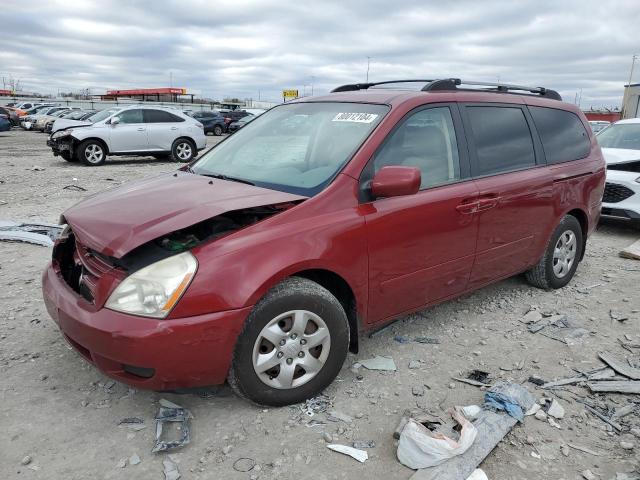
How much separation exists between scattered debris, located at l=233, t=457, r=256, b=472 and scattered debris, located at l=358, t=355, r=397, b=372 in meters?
1.12

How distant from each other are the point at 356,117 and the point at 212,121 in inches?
1079

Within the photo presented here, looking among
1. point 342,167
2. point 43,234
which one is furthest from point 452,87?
point 43,234

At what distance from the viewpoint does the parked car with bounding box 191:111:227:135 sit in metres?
29.0

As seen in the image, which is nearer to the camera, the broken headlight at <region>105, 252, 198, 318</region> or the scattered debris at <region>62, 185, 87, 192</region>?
the broken headlight at <region>105, 252, 198, 318</region>

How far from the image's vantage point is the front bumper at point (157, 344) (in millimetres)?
2400

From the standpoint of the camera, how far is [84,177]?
1133 centimetres

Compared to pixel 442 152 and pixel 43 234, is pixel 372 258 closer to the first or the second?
pixel 442 152

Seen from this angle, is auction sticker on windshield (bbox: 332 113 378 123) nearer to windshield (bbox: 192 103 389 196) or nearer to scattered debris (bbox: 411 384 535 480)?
windshield (bbox: 192 103 389 196)

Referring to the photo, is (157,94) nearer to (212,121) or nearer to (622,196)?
(212,121)

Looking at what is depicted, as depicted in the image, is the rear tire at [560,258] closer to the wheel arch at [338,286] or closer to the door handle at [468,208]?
the door handle at [468,208]

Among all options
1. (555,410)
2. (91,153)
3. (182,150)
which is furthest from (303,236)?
(182,150)

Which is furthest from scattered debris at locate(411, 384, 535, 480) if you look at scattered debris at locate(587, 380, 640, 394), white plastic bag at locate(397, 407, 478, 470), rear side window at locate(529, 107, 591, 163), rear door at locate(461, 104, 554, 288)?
rear side window at locate(529, 107, 591, 163)

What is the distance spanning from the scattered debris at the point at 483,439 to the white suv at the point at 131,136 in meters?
13.4

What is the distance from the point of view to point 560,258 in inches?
188
